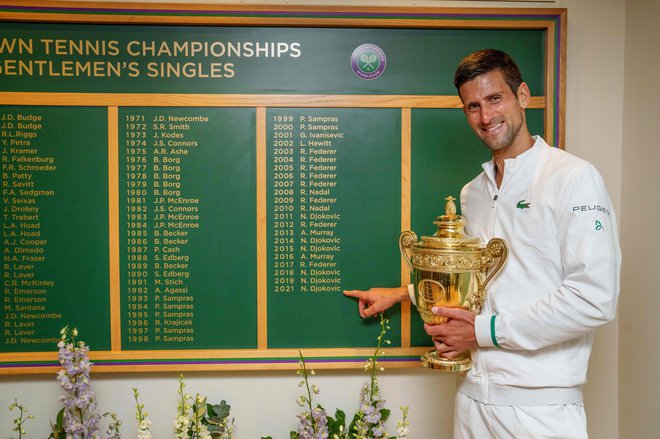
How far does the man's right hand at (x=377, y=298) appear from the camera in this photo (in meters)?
1.91

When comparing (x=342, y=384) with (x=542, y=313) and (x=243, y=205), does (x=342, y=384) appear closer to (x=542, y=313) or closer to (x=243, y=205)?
(x=243, y=205)

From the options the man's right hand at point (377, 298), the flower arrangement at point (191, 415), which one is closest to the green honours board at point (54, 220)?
the flower arrangement at point (191, 415)

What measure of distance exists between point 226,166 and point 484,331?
3.71 ft

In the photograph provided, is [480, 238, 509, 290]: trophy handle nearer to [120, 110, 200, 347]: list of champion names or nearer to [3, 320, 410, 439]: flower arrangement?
[3, 320, 410, 439]: flower arrangement

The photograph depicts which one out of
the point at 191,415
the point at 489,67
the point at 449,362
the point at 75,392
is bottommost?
the point at 191,415

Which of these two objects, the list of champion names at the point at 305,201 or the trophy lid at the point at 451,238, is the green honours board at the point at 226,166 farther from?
the trophy lid at the point at 451,238

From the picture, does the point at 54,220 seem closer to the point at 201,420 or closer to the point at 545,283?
the point at 201,420

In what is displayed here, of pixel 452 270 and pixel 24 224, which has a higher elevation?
pixel 24 224

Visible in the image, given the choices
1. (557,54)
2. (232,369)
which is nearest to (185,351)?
Answer: (232,369)

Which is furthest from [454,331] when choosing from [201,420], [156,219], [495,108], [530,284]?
[156,219]

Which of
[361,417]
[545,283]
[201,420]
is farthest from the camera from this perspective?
[201,420]

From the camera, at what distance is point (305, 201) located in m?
2.00

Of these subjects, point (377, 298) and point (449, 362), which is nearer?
point (449, 362)

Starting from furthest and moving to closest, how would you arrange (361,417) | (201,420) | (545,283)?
(201,420)
(361,417)
(545,283)
